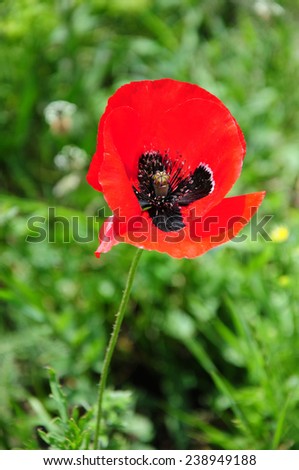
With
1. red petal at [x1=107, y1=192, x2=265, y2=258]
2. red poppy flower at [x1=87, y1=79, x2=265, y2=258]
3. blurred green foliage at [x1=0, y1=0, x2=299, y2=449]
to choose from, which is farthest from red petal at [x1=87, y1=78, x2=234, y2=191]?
blurred green foliage at [x1=0, y1=0, x2=299, y2=449]

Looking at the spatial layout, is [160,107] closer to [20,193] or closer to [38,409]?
[38,409]

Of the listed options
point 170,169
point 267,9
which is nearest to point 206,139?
point 170,169

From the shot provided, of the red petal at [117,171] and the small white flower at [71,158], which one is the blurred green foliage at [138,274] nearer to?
the small white flower at [71,158]

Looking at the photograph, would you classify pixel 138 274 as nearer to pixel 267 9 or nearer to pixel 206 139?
pixel 206 139

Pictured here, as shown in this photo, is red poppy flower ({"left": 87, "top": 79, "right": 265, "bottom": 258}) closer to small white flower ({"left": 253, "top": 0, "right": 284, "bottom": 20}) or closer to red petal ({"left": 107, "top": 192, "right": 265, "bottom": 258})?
red petal ({"left": 107, "top": 192, "right": 265, "bottom": 258})

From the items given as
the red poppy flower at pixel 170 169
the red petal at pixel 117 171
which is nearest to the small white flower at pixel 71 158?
the red poppy flower at pixel 170 169

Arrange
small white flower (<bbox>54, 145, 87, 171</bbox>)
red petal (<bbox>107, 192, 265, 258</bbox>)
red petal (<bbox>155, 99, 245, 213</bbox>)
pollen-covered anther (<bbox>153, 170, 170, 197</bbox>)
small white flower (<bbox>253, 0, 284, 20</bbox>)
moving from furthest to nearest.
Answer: small white flower (<bbox>253, 0, 284, 20</bbox>) → small white flower (<bbox>54, 145, 87, 171</bbox>) → pollen-covered anther (<bbox>153, 170, 170, 197</bbox>) → red petal (<bbox>155, 99, 245, 213</bbox>) → red petal (<bbox>107, 192, 265, 258</bbox>)

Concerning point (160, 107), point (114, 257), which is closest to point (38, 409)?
point (114, 257)
